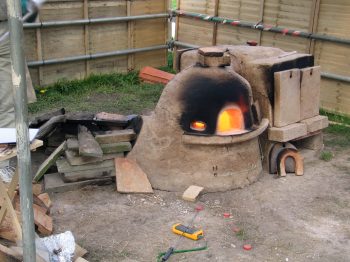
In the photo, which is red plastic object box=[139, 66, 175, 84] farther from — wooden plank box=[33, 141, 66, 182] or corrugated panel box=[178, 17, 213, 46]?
wooden plank box=[33, 141, 66, 182]

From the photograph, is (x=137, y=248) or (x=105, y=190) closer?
(x=137, y=248)

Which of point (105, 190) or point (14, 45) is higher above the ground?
point (14, 45)

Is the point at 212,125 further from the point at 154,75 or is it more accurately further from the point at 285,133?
the point at 154,75

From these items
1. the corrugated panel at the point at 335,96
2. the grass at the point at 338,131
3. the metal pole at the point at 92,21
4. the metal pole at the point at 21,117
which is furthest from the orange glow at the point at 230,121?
the metal pole at the point at 92,21

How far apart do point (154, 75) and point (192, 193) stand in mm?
5237

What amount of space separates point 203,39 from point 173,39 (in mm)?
1064

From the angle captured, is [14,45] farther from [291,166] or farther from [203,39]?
[203,39]

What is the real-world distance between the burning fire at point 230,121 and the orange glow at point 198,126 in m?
0.15

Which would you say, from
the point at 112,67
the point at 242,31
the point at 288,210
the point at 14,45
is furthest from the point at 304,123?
the point at 112,67

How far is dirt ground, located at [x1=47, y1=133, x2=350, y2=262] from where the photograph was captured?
4.54 meters

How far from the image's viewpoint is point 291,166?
20.6 feet

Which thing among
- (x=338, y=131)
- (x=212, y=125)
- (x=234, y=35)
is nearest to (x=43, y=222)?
(x=212, y=125)

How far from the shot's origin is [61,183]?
18.6ft

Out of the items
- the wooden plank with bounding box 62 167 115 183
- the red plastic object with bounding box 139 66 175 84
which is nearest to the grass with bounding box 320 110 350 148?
the red plastic object with bounding box 139 66 175 84
